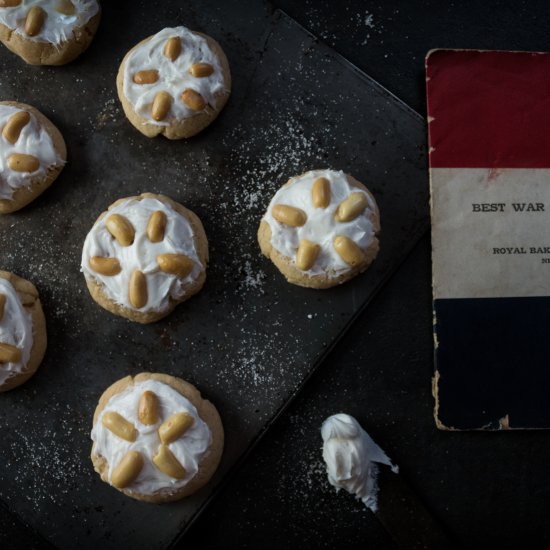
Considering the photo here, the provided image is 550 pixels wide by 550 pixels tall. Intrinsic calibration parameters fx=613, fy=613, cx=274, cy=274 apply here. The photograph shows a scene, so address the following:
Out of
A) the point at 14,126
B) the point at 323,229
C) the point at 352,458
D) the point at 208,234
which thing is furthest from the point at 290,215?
the point at 14,126

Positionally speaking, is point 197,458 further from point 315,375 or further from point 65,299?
point 65,299

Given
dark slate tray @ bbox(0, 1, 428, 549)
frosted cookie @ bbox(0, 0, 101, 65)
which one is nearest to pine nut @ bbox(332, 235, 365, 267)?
dark slate tray @ bbox(0, 1, 428, 549)

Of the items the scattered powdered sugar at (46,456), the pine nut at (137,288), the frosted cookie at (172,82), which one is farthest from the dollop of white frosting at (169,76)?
the scattered powdered sugar at (46,456)

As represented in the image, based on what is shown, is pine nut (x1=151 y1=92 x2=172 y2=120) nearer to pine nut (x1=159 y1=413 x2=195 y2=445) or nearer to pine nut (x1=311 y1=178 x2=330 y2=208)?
pine nut (x1=311 y1=178 x2=330 y2=208)

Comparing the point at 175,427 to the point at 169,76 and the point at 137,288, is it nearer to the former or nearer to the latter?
the point at 137,288

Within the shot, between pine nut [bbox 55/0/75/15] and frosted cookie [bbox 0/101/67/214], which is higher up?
pine nut [bbox 55/0/75/15]
